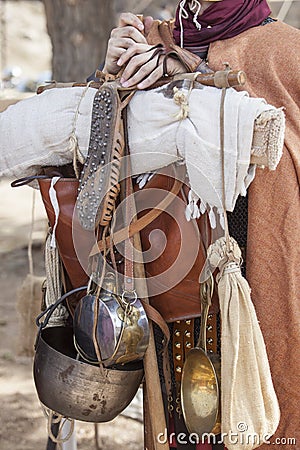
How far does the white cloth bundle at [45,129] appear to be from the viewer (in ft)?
6.19

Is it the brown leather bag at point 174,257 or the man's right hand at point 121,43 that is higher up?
the man's right hand at point 121,43

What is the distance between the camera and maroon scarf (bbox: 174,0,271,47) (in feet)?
6.44

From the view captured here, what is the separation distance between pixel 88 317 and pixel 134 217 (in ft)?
0.93

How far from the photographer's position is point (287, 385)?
6.30 feet

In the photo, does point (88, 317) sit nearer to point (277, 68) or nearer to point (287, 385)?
point (287, 385)

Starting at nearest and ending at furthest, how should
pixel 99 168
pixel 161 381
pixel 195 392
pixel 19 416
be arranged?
pixel 99 168
pixel 195 392
pixel 161 381
pixel 19 416

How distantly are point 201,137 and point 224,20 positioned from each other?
17.3 inches

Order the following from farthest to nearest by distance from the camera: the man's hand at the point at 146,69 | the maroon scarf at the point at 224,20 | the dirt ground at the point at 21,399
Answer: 1. the dirt ground at the point at 21,399
2. the maroon scarf at the point at 224,20
3. the man's hand at the point at 146,69

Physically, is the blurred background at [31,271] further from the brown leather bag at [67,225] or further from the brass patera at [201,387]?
the brass patera at [201,387]

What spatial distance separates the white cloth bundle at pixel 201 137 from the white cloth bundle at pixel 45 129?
139 millimetres

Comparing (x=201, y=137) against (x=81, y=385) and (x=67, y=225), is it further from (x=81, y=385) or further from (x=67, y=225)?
(x=81, y=385)

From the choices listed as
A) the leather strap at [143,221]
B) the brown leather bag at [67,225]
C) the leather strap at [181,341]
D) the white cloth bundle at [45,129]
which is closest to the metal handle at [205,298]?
the leather strap at [181,341]

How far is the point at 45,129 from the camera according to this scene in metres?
1.90

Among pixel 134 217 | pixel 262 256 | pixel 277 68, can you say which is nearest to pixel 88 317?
pixel 134 217
